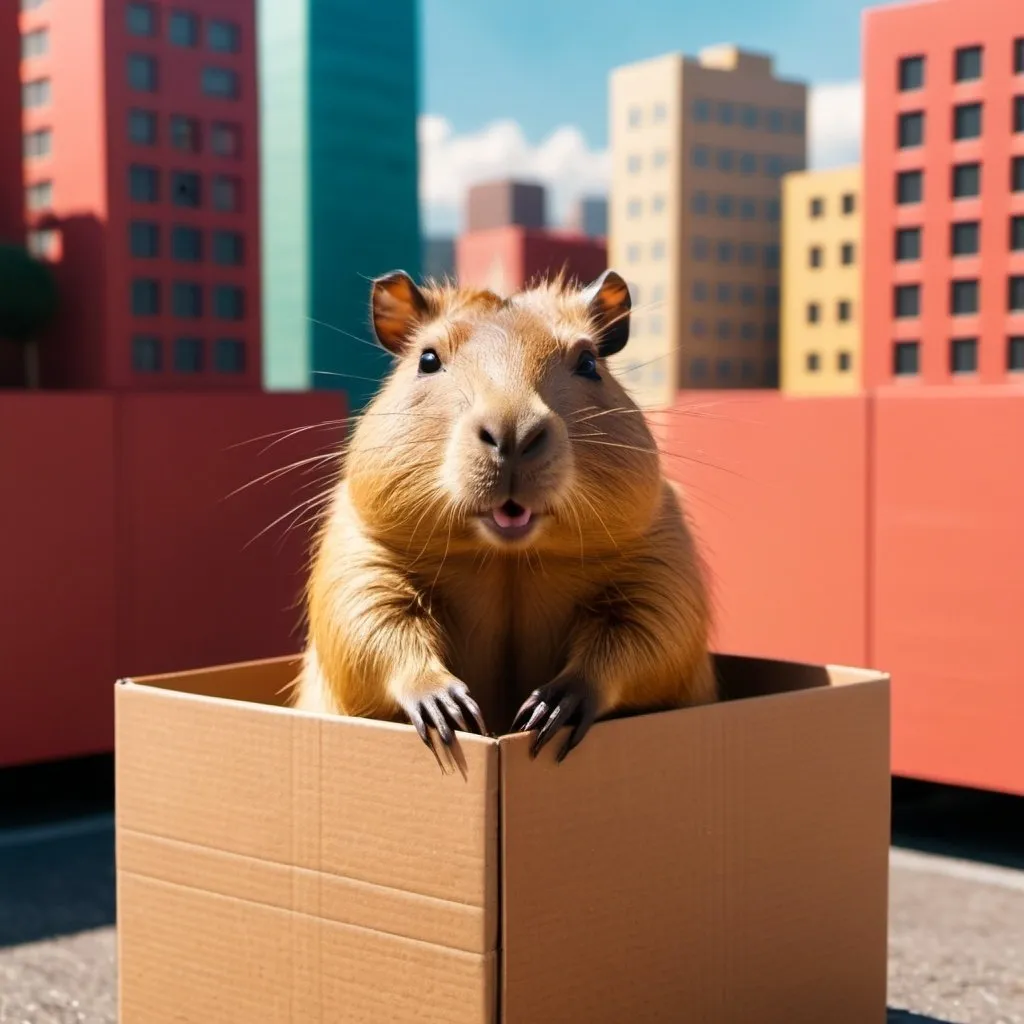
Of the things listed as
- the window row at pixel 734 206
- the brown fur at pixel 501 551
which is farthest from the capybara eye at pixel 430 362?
the window row at pixel 734 206

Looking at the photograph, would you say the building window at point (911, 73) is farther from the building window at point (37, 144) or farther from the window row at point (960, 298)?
the building window at point (37, 144)

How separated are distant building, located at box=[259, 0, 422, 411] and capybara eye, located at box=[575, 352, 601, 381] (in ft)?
24.3

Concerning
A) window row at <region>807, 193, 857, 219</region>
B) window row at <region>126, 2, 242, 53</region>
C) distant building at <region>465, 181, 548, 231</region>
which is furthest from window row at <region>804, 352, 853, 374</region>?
window row at <region>126, 2, 242, 53</region>

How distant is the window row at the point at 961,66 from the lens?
4.43m

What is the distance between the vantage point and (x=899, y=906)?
3.75 metres

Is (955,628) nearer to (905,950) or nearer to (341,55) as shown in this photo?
(905,950)

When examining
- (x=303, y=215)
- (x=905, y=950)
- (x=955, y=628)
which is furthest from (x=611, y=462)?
(x=303, y=215)

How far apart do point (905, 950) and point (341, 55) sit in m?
8.08

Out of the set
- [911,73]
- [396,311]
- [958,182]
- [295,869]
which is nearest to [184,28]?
[911,73]

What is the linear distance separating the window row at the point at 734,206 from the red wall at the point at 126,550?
281 inches

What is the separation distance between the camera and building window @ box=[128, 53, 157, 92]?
5.47 metres

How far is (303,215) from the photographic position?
987cm

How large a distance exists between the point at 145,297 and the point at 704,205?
6.96 metres

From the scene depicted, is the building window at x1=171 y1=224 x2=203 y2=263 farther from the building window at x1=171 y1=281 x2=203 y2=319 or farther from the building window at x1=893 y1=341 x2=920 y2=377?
the building window at x1=893 y1=341 x2=920 y2=377
